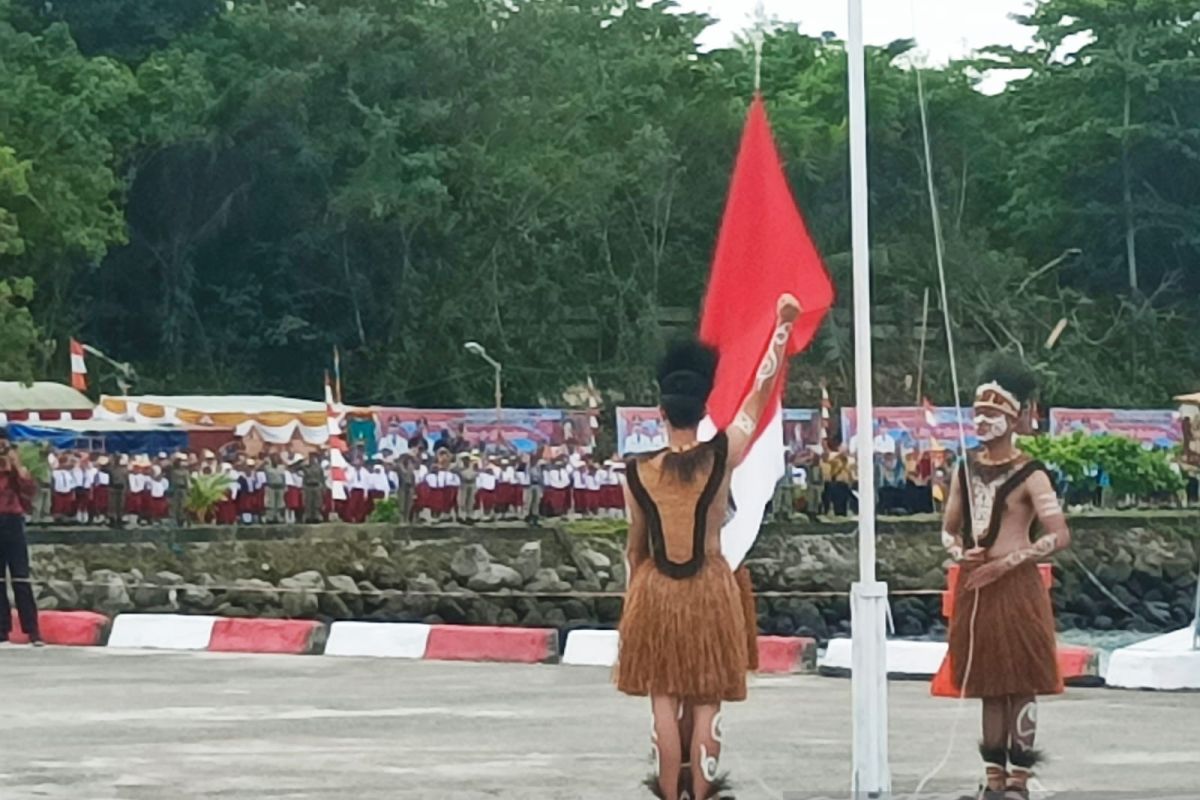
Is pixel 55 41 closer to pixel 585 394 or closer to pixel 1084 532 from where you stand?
pixel 585 394

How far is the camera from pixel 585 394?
62750mm

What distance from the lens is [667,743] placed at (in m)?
9.30

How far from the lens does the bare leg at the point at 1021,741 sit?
10.2 meters

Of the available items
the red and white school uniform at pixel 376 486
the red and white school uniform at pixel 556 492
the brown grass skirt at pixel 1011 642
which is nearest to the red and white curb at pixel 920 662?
the brown grass skirt at pixel 1011 642

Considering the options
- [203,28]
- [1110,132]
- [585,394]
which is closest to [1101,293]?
[1110,132]

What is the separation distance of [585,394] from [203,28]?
12.6 metres

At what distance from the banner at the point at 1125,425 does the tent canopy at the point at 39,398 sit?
18460 mm

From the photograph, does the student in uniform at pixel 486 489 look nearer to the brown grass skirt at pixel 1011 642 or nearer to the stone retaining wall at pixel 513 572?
the stone retaining wall at pixel 513 572

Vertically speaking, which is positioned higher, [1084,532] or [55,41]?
[55,41]

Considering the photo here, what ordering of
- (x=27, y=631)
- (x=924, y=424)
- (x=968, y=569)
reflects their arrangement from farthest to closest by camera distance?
(x=924, y=424), (x=27, y=631), (x=968, y=569)

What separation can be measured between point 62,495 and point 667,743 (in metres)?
36.3

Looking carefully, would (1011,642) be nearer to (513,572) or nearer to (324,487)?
(513,572)

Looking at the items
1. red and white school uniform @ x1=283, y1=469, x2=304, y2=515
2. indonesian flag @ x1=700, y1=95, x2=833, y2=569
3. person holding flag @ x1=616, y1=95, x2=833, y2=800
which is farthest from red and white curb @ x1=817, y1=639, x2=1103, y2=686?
red and white school uniform @ x1=283, y1=469, x2=304, y2=515

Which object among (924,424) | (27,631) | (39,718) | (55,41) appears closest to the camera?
(39,718)
